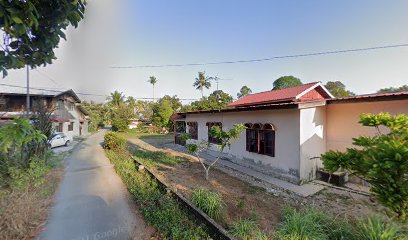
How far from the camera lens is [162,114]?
37812 millimetres

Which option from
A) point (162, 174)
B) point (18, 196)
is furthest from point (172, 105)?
point (18, 196)

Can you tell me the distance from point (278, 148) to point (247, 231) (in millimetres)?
5331

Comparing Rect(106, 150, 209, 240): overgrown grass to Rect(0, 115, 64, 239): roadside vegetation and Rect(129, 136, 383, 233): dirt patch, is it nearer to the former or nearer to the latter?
Rect(129, 136, 383, 233): dirt patch

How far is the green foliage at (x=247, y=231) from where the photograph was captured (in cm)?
395

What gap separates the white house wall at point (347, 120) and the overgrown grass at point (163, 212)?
7464 mm

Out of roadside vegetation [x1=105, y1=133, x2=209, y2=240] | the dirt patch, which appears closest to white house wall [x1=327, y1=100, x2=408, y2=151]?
the dirt patch

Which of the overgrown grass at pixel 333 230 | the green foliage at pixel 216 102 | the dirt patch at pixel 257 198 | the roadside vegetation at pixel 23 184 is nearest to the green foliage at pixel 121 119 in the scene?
the green foliage at pixel 216 102

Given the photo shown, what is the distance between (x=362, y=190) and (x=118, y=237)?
8.46 meters

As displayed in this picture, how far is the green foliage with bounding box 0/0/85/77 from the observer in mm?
2020

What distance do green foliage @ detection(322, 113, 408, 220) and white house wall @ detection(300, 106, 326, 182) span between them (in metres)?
4.38

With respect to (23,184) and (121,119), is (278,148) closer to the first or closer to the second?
(23,184)

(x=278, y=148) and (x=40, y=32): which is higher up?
(x=40, y=32)

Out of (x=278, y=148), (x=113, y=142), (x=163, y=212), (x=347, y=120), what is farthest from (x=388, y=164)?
(x=113, y=142)

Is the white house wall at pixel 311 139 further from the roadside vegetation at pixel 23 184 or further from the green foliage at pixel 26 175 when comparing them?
the green foliage at pixel 26 175
